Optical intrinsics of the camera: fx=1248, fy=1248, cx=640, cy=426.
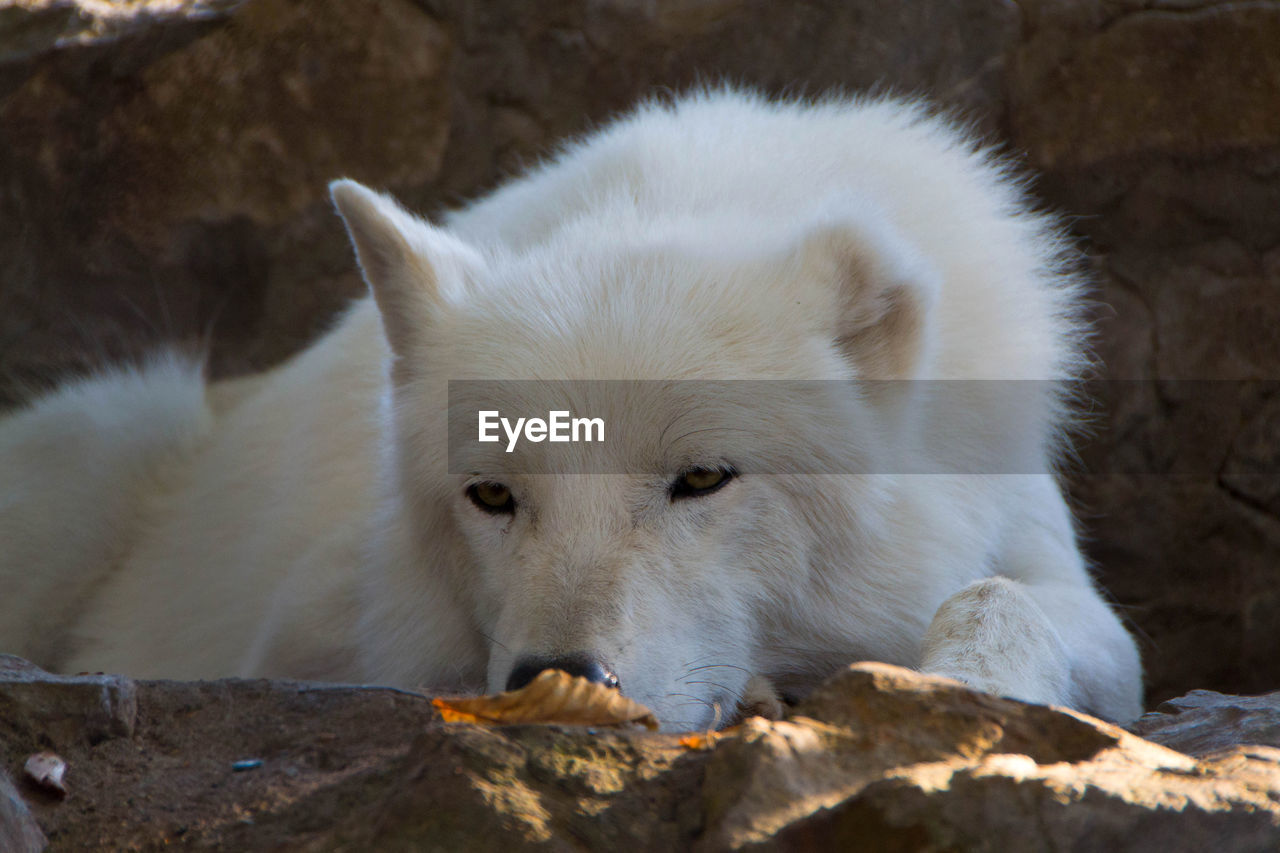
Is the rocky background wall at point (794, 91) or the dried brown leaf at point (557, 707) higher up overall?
the rocky background wall at point (794, 91)

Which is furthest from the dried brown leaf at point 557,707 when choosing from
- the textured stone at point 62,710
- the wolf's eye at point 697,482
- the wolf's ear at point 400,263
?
the wolf's ear at point 400,263

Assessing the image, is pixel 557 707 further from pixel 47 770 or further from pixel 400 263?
pixel 400 263

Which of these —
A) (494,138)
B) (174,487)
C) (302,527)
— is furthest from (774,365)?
(494,138)

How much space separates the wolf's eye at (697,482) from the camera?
2.63 metres

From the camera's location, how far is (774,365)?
2752mm

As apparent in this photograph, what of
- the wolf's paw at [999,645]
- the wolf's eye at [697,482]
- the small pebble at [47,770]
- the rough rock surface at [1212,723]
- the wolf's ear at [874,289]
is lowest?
the rough rock surface at [1212,723]

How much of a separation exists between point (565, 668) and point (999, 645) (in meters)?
0.95

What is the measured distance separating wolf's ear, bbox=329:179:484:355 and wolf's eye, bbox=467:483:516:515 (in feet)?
1.68

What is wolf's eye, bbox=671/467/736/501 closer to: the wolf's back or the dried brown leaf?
the dried brown leaf

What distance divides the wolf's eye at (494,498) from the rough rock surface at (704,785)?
84cm

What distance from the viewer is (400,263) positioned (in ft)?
10.0

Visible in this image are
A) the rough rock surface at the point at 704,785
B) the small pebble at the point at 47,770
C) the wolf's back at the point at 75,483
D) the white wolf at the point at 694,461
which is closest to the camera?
the rough rock surface at the point at 704,785

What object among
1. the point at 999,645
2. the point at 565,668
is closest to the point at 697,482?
the point at 565,668

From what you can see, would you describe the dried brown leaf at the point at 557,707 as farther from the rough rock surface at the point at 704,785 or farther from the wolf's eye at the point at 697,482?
the wolf's eye at the point at 697,482
